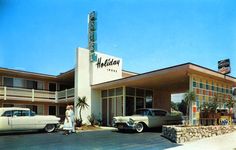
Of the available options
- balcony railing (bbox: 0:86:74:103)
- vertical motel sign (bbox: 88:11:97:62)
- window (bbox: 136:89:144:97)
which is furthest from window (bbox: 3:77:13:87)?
window (bbox: 136:89:144:97)

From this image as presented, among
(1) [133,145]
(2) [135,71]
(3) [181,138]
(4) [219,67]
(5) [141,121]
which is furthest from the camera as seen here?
(2) [135,71]

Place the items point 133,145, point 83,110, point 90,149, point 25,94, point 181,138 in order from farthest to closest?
1. point 25,94
2. point 83,110
3. point 181,138
4. point 133,145
5. point 90,149

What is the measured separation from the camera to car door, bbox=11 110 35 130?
16.2m

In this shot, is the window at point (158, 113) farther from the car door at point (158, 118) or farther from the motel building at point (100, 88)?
the motel building at point (100, 88)

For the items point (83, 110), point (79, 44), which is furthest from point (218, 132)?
point (79, 44)

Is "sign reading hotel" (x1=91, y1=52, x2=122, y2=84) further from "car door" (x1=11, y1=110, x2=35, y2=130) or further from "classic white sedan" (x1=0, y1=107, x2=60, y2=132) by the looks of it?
"car door" (x1=11, y1=110, x2=35, y2=130)

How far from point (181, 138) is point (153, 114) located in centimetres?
556

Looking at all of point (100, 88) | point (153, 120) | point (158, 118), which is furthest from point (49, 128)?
point (100, 88)

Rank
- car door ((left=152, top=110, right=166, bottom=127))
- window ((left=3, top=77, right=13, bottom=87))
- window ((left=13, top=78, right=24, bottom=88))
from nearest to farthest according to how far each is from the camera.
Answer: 1. car door ((left=152, top=110, right=166, bottom=127))
2. window ((left=3, top=77, right=13, bottom=87))
3. window ((left=13, top=78, right=24, bottom=88))

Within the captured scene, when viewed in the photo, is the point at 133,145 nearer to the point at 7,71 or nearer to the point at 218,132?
the point at 218,132

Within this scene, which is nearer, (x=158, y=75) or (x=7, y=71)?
(x=158, y=75)

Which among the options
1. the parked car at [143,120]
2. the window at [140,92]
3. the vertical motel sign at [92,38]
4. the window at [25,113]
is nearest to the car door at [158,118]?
the parked car at [143,120]

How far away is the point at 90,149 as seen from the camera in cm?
1036

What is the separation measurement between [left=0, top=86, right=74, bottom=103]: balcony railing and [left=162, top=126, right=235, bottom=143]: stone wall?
13064 mm
